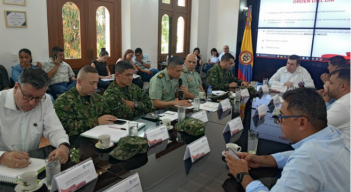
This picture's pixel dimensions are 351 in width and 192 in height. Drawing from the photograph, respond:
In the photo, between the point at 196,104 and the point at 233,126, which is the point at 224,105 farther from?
the point at 233,126

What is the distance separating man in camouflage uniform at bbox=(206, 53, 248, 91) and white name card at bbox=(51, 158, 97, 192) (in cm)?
286

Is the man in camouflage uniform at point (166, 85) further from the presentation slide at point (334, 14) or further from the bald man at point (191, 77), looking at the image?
the presentation slide at point (334, 14)

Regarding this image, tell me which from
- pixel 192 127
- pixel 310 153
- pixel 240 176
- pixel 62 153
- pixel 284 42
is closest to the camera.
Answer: pixel 310 153

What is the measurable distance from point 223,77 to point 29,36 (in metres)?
3.38

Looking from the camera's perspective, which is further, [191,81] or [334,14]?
[334,14]

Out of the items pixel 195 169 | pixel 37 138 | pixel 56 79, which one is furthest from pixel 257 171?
pixel 56 79

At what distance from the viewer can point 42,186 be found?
1168mm

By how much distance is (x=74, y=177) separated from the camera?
3.86ft

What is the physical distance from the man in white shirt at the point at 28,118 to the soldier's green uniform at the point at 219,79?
2.56m

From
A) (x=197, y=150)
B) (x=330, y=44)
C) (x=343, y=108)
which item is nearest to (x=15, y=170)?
(x=197, y=150)

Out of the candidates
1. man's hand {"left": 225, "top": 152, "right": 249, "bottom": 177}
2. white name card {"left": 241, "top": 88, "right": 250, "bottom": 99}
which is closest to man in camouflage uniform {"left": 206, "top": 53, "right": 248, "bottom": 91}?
white name card {"left": 241, "top": 88, "right": 250, "bottom": 99}

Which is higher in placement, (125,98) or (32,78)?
(32,78)

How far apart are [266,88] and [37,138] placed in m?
Result: 3.18

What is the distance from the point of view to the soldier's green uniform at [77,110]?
1921mm
